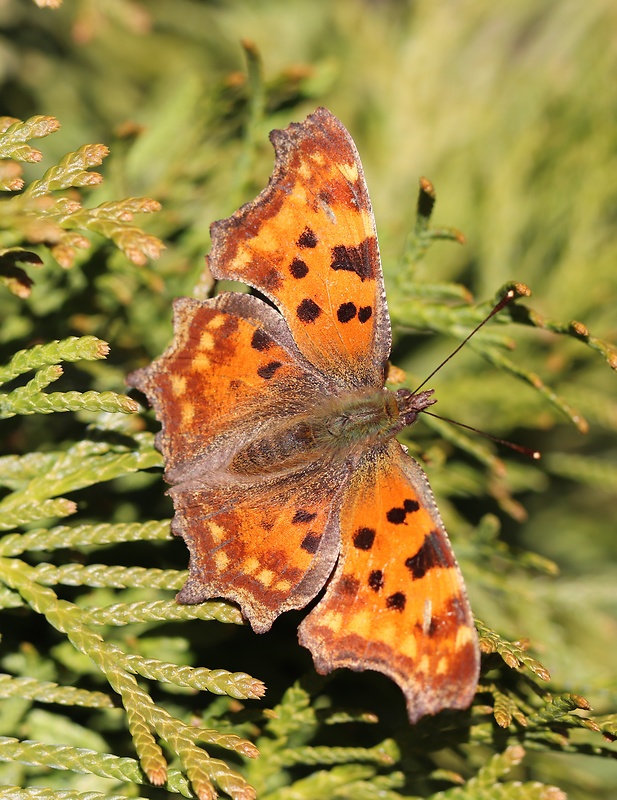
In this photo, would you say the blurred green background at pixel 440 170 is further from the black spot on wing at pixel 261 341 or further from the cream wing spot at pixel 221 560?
the cream wing spot at pixel 221 560

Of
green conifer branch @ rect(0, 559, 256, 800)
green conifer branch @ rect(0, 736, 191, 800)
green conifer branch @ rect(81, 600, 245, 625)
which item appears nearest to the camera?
green conifer branch @ rect(0, 559, 256, 800)

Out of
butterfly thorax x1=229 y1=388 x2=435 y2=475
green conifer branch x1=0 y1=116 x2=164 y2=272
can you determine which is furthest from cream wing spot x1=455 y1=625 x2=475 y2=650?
green conifer branch x1=0 y1=116 x2=164 y2=272

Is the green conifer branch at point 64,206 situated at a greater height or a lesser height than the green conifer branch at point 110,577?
greater

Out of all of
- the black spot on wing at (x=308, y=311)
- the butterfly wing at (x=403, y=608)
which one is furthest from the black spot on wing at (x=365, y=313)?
the butterfly wing at (x=403, y=608)

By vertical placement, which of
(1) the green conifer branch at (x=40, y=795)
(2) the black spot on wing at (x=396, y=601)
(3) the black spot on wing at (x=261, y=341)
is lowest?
(1) the green conifer branch at (x=40, y=795)

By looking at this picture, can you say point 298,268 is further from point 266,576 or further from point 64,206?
point 266,576

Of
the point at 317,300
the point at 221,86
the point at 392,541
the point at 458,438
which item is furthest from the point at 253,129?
the point at 392,541

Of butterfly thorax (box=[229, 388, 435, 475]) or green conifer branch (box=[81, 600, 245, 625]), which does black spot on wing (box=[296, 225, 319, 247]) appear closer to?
butterfly thorax (box=[229, 388, 435, 475])

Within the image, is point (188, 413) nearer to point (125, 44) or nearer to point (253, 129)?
point (253, 129)
